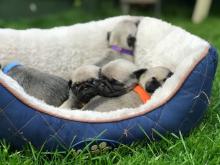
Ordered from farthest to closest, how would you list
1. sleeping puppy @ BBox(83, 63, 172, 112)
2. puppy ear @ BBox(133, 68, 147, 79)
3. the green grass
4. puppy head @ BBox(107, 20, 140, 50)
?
puppy head @ BBox(107, 20, 140, 50)
puppy ear @ BBox(133, 68, 147, 79)
sleeping puppy @ BBox(83, 63, 172, 112)
the green grass

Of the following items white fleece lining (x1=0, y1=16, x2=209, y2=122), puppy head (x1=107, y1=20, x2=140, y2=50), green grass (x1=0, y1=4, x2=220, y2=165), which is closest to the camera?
green grass (x1=0, y1=4, x2=220, y2=165)

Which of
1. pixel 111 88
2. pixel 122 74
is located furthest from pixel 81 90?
pixel 122 74

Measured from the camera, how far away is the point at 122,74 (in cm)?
343

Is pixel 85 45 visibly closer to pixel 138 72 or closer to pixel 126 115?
pixel 138 72

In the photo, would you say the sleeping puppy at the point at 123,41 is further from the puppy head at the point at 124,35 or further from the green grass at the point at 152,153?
the green grass at the point at 152,153

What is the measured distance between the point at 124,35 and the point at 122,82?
0.69 m

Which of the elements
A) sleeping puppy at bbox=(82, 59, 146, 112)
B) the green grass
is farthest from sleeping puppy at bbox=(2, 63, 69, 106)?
the green grass

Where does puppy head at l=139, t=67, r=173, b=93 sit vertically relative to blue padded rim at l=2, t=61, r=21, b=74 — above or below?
above

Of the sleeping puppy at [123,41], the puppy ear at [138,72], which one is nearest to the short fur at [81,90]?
the puppy ear at [138,72]

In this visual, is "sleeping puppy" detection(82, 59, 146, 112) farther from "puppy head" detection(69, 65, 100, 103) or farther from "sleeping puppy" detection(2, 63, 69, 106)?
"sleeping puppy" detection(2, 63, 69, 106)

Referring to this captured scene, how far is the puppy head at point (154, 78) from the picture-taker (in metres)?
3.34

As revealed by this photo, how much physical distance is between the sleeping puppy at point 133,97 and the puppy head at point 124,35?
55 cm

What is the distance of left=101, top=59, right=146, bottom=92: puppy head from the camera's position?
11.1ft

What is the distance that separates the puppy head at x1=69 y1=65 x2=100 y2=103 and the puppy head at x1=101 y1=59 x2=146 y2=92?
87mm
